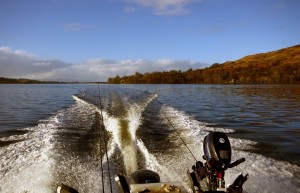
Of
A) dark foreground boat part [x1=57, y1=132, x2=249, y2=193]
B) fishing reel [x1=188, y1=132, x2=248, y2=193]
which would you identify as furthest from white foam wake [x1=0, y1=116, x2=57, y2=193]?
fishing reel [x1=188, y1=132, x2=248, y2=193]

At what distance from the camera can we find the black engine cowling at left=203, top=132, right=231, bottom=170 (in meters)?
4.88

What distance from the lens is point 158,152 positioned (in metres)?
8.49

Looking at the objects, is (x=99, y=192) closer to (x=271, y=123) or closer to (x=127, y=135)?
(x=127, y=135)

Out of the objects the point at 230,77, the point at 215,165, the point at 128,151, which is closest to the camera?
the point at 215,165

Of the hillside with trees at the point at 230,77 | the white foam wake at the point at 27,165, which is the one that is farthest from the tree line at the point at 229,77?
the white foam wake at the point at 27,165

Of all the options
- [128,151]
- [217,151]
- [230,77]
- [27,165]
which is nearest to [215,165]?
[217,151]

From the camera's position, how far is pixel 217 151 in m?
4.95

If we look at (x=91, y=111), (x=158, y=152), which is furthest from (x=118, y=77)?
(x=158, y=152)

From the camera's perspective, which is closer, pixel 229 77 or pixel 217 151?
pixel 217 151

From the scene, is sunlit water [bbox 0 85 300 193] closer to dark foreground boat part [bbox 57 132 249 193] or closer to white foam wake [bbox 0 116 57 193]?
white foam wake [bbox 0 116 57 193]

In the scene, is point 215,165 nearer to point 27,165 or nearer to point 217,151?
point 217,151

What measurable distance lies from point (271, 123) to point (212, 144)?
10.1m

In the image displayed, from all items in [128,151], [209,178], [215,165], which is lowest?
[128,151]

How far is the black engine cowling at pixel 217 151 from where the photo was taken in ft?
16.0
